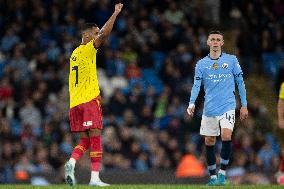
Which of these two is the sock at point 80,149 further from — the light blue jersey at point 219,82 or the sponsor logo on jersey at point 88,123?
the light blue jersey at point 219,82

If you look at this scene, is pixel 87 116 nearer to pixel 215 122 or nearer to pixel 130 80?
pixel 215 122

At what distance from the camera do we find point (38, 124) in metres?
23.4

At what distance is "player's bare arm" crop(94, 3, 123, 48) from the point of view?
1492cm

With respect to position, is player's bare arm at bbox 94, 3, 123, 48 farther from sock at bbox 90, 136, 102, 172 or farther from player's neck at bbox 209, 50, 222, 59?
player's neck at bbox 209, 50, 222, 59

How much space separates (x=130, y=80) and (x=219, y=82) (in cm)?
949

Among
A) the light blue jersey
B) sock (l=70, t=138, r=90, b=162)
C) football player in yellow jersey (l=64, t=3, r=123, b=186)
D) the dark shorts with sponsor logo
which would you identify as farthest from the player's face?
sock (l=70, t=138, r=90, b=162)

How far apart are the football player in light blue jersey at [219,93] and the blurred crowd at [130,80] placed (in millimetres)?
5795

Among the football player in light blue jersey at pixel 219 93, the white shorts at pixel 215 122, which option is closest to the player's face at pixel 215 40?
the football player in light blue jersey at pixel 219 93

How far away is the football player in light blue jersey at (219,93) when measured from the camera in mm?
15672

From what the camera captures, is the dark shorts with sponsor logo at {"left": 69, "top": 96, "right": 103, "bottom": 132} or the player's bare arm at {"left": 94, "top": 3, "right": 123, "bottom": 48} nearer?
the player's bare arm at {"left": 94, "top": 3, "right": 123, "bottom": 48}

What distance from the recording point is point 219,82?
15.8m

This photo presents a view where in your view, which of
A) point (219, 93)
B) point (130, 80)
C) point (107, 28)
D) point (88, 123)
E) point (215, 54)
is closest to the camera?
point (107, 28)

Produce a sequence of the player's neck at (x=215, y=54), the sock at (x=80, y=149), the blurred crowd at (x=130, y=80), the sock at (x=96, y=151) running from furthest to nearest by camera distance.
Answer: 1. the blurred crowd at (x=130, y=80)
2. the player's neck at (x=215, y=54)
3. the sock at (x=96, y=151)
4. the sock at (x=80, y=149)

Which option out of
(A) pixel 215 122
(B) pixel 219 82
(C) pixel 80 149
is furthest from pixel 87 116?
(B) pixel 219 82
